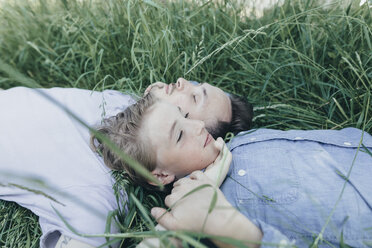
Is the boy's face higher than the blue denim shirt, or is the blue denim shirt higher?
the boy's face

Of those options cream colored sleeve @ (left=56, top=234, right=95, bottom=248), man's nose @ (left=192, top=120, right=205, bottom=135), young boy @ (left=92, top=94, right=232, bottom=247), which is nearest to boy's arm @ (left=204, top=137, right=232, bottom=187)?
young boy @ (left=92, top=94, right=232, bottom=247)

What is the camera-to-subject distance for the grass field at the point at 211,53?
1.86m

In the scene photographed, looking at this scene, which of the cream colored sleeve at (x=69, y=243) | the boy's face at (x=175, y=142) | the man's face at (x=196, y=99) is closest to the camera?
the cream colored sleeve at (x=69, y=243)

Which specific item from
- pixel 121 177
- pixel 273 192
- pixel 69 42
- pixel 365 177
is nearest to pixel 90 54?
pixel 69 42

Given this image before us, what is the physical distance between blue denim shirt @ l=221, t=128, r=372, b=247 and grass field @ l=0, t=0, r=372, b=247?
0.97 feet

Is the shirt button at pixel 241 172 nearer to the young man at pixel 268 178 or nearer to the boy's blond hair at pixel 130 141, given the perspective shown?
the young man at pixel 268 178

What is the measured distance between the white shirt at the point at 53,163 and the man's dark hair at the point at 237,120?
2.06ft

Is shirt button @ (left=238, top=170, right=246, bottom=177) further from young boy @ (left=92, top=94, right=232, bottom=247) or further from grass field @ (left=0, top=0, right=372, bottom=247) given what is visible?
grass field @ (left=0, top=0, right=372, bottom=247)

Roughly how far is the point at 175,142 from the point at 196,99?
43 centimetres

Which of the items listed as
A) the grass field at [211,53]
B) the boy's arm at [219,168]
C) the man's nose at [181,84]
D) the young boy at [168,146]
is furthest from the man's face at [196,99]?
the boy's arm at [219,168]

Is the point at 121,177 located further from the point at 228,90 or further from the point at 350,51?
the point at 350,51

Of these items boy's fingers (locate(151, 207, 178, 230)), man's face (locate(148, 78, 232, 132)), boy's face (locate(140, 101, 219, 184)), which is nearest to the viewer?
boy's fingers (locate(151, 207, 178, 230))

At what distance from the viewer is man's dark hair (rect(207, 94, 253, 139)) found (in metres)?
1.94

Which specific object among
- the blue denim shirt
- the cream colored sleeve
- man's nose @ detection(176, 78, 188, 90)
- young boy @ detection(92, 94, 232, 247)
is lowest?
the cream colored sleeve
